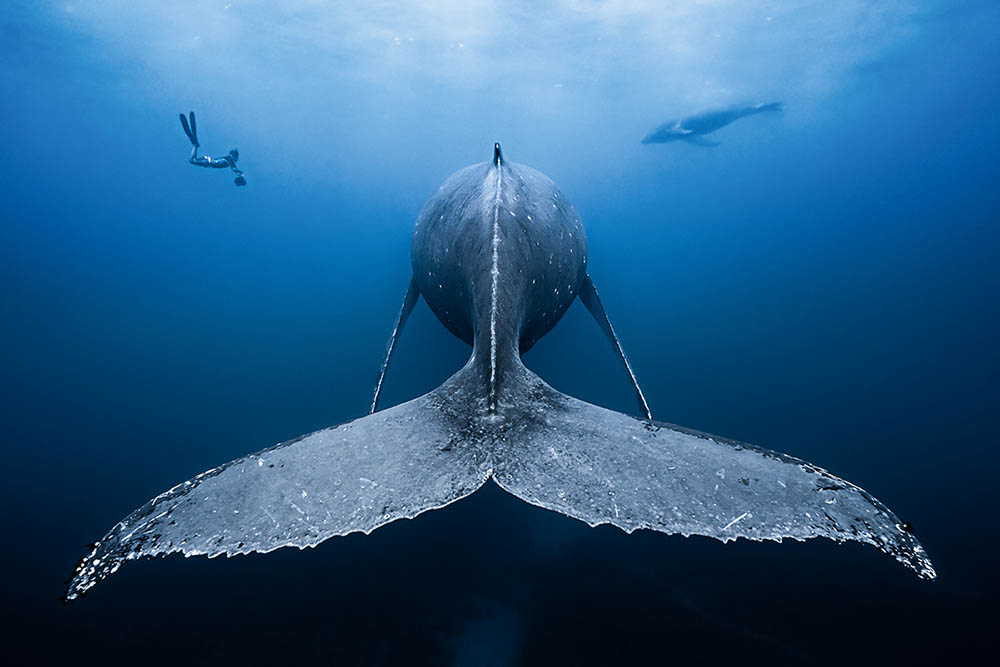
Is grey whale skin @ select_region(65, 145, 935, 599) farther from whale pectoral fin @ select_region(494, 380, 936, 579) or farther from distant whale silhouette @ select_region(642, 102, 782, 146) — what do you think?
distant whale silhouette @ select_region(642, 102, 782, 146)

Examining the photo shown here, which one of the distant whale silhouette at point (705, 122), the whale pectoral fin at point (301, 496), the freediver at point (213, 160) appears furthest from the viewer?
the distant whale silhouette at point (705, 122)

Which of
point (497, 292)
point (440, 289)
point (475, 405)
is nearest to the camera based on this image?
point (475, 405)

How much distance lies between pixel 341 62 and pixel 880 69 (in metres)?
43.8

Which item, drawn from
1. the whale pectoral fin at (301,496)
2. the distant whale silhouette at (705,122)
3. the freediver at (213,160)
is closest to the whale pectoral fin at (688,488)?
the whale pectoral fin at (301,496)

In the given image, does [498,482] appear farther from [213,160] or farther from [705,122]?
[705,122]

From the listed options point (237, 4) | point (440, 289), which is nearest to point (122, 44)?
point (237, 4)

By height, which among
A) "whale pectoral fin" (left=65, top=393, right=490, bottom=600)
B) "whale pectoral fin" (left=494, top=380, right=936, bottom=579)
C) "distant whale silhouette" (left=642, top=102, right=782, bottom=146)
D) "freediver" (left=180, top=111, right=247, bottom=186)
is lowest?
"whale pectoral fin" (left=65, top=393, right=490, bottom=600)

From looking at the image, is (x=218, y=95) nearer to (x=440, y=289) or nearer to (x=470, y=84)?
(x=470, y=84)

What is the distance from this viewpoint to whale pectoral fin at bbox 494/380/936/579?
2.02 meters

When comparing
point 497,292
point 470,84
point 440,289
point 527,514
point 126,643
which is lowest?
point 527,514

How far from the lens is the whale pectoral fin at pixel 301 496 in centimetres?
199

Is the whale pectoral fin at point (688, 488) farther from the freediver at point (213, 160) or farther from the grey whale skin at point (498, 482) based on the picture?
the freediver at point (213, 160)

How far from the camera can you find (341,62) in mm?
31922

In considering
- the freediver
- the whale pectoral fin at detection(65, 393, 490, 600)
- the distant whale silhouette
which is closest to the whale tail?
the whale pectoral fin at detection(65, 393, 490, 600)
